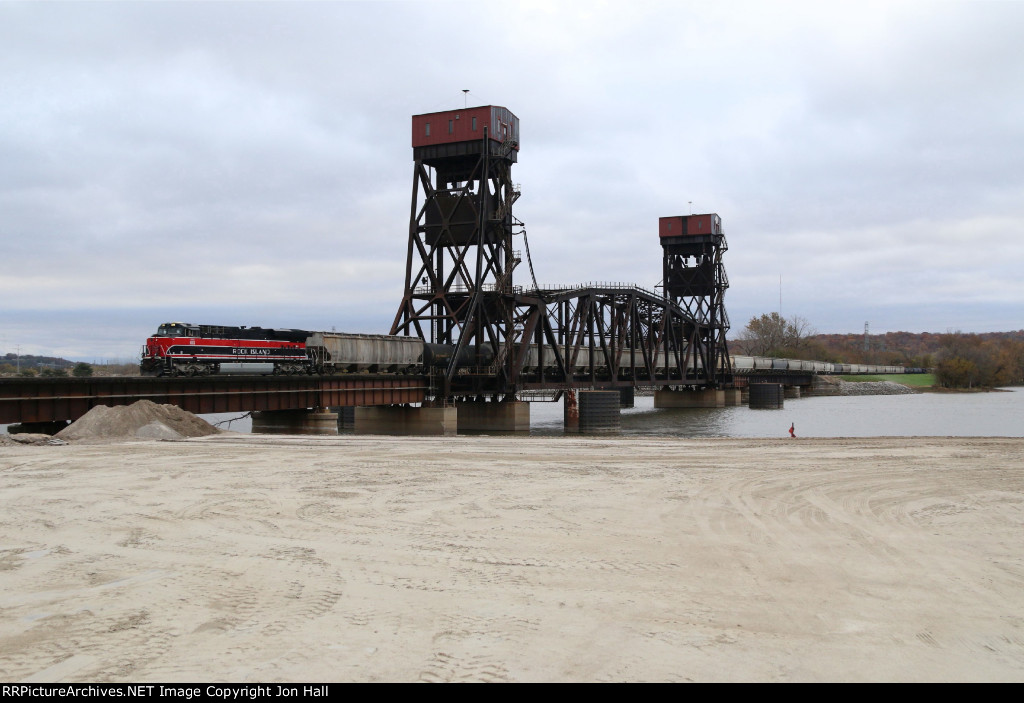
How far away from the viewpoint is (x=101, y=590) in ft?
29.1

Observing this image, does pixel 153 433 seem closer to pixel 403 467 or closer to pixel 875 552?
pixel 403 467

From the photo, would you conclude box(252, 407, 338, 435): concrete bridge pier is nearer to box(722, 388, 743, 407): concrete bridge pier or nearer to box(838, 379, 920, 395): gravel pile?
box(722, 388, 743, 407): concrete bridge pier

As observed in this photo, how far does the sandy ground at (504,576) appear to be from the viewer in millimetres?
7038

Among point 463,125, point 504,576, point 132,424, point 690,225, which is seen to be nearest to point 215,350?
point 132,424

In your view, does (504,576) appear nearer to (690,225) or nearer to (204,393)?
(204,393)

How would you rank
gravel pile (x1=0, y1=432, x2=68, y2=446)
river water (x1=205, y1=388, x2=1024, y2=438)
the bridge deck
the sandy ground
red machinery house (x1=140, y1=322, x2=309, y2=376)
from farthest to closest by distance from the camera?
river water (x1=205, y1=388, x2=1024, y2=438)
red machinery house (x1=140, y1=322, x2=309, y2=376)
the bridge deck
gravel pile (x1=0, y1=432, x2=68, y2=446)
the sandy ground

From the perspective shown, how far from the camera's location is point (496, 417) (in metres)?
62.8

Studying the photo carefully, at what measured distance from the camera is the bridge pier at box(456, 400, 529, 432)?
6228 cm

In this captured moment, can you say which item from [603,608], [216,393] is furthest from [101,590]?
[216,393]

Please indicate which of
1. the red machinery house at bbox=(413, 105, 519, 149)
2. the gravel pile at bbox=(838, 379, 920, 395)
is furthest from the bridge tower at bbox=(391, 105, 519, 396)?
the gravel pile at bbox=(838, 379, 920, 395)

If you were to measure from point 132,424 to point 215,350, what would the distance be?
13879mm

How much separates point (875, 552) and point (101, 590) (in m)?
10.5

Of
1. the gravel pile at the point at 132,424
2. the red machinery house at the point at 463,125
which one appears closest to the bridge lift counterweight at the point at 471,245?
the red machinery house at the point at 463,125

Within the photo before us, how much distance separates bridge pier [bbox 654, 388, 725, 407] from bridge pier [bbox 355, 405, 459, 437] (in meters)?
69.8
